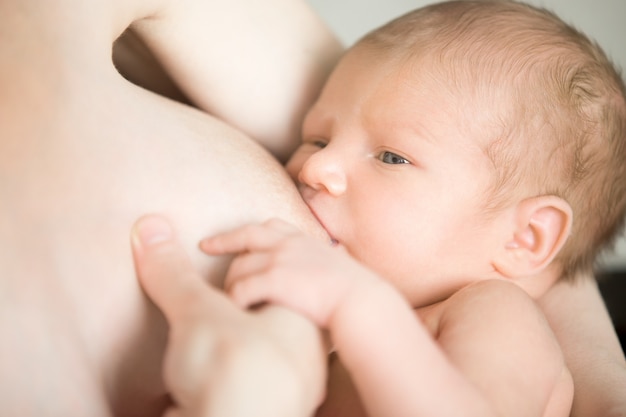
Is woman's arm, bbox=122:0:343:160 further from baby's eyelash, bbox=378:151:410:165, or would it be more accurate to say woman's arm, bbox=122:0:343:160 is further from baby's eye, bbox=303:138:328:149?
baby's eyelash, bbox=378:151:410:165

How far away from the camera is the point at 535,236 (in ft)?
3.02

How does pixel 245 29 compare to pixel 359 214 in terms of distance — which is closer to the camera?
pixel 359 214

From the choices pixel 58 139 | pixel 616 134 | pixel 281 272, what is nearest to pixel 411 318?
pixel 281 272

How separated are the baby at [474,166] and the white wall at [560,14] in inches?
36.5

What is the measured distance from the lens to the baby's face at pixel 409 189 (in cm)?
89

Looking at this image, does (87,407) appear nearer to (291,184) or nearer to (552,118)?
(291,184)

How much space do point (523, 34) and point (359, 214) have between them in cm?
36

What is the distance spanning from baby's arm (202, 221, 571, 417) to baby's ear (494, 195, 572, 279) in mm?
244

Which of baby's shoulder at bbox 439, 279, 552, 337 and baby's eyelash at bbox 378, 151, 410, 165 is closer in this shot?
baby's shoulder at bbox 439, 279, 552, 337

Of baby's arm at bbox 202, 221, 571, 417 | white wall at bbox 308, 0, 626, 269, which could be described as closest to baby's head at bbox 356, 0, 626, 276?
baby's arm at bbox 202, 221, 571, 417

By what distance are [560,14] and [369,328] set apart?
5.21ft

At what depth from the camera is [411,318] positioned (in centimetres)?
65

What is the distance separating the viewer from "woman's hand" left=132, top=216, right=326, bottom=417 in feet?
1.72

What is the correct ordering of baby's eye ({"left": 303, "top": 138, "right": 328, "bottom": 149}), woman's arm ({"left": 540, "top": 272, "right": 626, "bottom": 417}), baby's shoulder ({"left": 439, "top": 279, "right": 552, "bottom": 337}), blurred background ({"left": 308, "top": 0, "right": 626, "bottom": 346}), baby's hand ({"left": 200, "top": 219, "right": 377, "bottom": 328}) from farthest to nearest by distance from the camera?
blurred background ({"left": 308, "top": 0, "right": 626, "bottom": 346}) → baby's eye ({"left": 303, "top": 138, "right": 328, "bottom": 149}) → woman's arm ({"left": 540, "top": 272, "right": 626, "bottom": 417}) → baby's shoulder ({"left": 439, "top": 279, "right": 552, "bottom": 337}) → baby's hand ({"left": 200, "top": 219, "right": 377, "bottom": 328})
